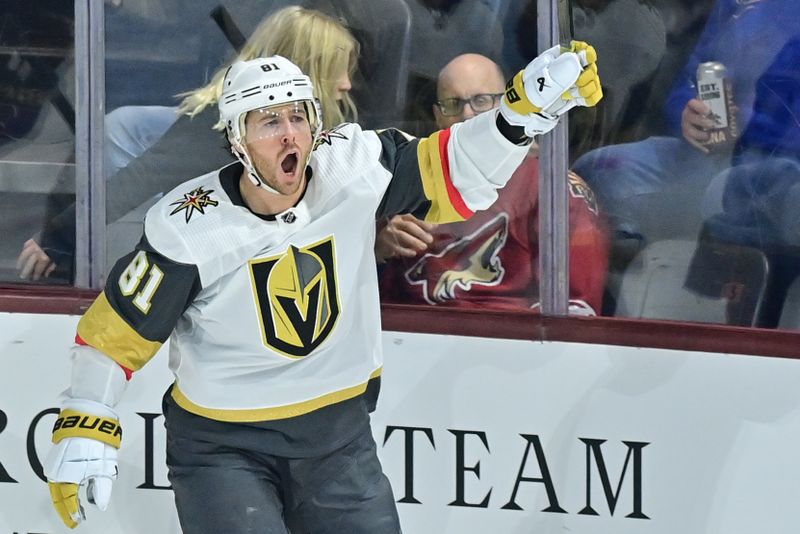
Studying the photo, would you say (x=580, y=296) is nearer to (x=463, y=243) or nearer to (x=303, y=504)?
(x=463, y=243)

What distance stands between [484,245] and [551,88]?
667mm

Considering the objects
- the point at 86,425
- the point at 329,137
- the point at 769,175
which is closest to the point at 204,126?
the point at 329,137

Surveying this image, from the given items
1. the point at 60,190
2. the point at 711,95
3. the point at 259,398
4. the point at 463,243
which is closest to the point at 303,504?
the point at 259,398

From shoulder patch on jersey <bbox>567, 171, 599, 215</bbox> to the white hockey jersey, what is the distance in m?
0.38

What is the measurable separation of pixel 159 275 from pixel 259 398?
30 cm

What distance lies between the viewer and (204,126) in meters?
3.13

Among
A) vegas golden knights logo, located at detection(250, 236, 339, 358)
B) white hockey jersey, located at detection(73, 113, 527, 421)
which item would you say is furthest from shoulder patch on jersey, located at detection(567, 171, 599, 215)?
vegas golden knights logo, located at detection(250, 236, 339, 358)

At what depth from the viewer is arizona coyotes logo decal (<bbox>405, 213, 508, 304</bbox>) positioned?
10.2 feet

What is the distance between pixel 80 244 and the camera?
10.4ft

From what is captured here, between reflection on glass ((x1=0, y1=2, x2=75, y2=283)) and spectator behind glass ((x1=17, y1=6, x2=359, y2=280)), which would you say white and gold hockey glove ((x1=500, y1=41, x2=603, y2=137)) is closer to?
spectator behind glass ((x1=17, y1=6, x2=359, y2=280))

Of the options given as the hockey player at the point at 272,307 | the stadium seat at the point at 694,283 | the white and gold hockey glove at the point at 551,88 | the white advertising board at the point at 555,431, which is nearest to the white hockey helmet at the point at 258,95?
the hockey player at the point at 272,307

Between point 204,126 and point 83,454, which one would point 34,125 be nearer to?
point 204,126

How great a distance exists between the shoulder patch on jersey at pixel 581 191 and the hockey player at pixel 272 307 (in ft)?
1.29

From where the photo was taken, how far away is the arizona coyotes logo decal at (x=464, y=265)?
10.2 ft
